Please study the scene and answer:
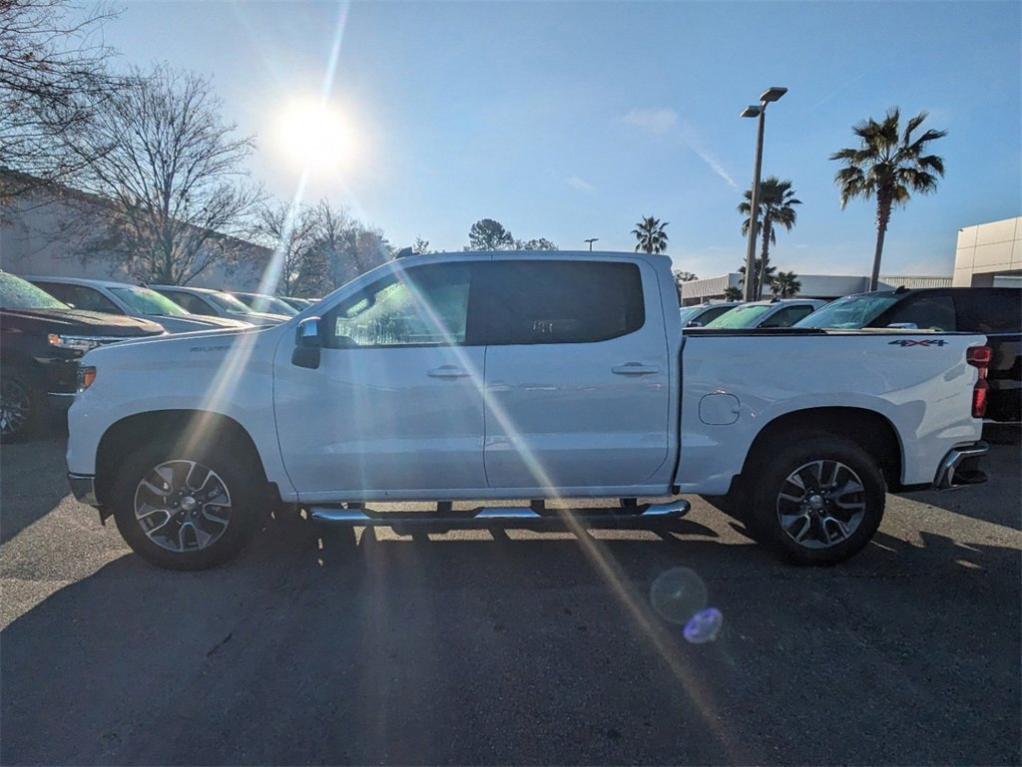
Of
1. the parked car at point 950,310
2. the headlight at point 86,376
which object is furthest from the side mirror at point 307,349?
the parked car at point 950,310

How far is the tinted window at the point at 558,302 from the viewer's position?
11.1ft

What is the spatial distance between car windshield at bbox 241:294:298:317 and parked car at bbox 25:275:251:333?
632 centimetres

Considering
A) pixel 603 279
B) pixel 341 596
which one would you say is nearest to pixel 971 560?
pixel 603 279

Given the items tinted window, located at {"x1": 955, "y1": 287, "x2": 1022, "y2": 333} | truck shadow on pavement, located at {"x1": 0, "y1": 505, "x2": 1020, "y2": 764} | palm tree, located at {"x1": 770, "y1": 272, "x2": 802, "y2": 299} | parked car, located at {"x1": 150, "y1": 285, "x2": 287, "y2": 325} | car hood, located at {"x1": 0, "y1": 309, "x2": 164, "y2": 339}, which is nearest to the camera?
truck shadow on pavement, located at {"x1": 0, "y1": 505, "x2": 1020, "y2": 764}

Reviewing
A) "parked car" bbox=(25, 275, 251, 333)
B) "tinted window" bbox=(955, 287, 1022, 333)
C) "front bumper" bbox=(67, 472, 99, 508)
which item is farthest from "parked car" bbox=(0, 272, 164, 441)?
"tinted window" bbox=(955, 287, 1022, 333)

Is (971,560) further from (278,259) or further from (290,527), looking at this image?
(278,259)

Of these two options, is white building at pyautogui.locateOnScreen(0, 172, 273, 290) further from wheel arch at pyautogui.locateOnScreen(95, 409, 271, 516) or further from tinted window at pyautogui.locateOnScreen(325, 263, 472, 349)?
tinted window at pyautogui.locateOnScreen(325, 263, 472, 349)

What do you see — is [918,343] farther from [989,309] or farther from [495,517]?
[989,309]

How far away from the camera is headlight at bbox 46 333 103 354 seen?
6.15m

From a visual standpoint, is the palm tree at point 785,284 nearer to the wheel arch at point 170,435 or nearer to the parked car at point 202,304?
the parked car at point 202,304

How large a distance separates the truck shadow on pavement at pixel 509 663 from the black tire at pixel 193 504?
0.56ft

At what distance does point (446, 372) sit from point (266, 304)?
15109 mm

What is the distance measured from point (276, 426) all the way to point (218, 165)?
21594 mm

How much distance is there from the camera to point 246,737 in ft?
7.13
